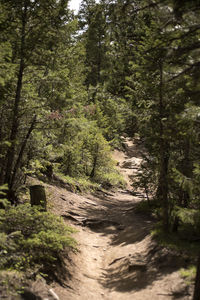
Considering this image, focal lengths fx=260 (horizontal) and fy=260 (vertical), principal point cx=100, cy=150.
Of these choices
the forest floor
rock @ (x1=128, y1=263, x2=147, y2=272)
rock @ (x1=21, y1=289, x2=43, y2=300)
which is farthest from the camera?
rock @ (x1=128, y1=263, x2=147, y2=272)

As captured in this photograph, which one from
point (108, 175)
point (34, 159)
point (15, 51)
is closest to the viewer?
point (15, 51)

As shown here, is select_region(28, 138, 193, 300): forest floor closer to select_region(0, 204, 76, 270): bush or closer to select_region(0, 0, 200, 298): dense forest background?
select_region(0, 204, 76, 270): bush

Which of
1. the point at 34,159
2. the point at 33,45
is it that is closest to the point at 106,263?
the point at 34,159

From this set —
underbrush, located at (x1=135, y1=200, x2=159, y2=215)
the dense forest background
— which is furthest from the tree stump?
underbrush, located at (x1=135, y1=200, x2=159, y2=215)

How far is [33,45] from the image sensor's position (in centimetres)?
915

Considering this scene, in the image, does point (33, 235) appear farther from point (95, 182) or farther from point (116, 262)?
point (95, 182)

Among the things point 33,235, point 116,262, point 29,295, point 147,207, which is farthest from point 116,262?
point 147,207

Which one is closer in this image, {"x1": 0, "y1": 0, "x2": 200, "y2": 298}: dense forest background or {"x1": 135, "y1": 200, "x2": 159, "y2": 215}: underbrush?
{"x1": 0, "y1": 0, "x2": 200, "y2": 298}: dense forest background

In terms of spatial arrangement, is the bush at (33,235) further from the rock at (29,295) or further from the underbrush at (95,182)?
the underbrush at (95,182)

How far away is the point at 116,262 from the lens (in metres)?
9.23

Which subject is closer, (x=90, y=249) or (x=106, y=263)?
(x=106, y=263)

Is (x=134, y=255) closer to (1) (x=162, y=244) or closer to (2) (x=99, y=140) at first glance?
(1) (x=162, y=244)

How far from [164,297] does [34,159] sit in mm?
7714

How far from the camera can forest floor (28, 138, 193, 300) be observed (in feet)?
21.9
